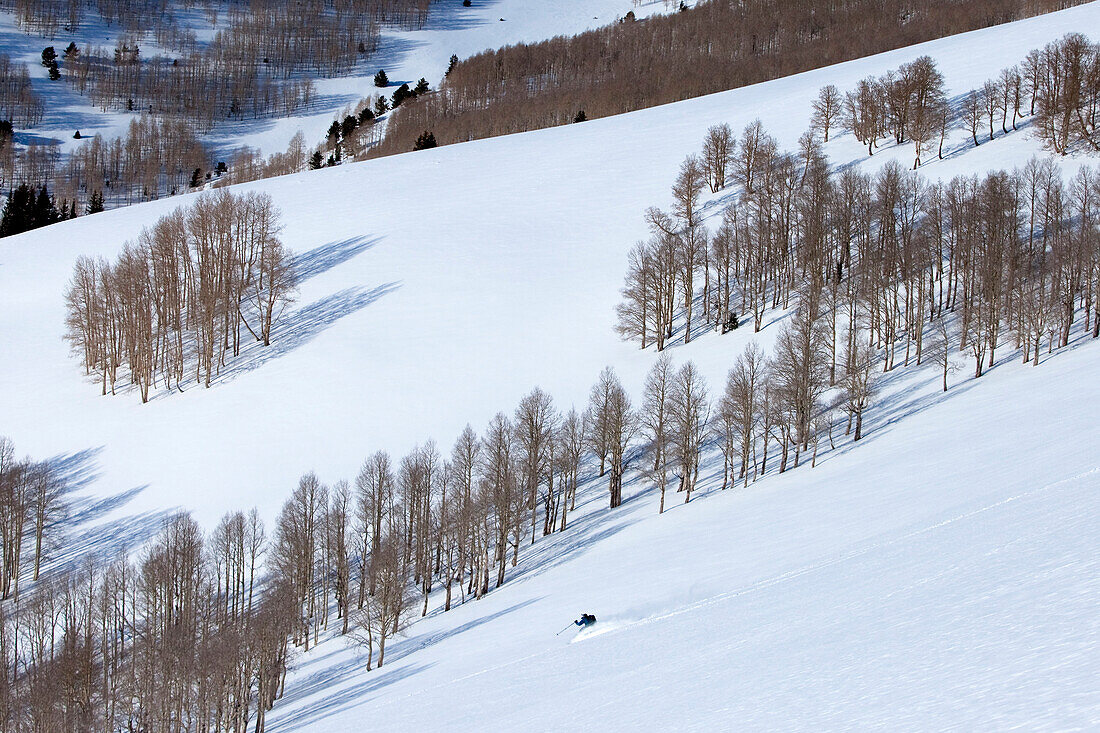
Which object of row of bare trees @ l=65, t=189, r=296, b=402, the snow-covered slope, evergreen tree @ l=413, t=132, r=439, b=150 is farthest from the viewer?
evergreen tree @ l=413, t=132, r=439, b=150

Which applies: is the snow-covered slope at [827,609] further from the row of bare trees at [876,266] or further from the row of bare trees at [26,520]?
the row of bare trees at [26,520]

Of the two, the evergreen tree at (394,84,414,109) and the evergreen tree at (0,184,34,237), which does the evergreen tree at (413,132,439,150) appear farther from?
the evergreen tree at (0,184,34,237)

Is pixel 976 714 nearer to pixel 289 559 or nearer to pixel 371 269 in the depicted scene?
pixel 289 559

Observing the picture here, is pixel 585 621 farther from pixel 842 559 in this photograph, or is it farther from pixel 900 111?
pixel 900 111

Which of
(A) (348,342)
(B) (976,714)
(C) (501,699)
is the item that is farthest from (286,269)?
(B) (976,714)

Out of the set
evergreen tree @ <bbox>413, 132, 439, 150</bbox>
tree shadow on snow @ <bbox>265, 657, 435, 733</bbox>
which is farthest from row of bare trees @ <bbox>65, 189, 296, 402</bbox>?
evergreen tree @ <bbox>413, 132, 439, 150</bbox>

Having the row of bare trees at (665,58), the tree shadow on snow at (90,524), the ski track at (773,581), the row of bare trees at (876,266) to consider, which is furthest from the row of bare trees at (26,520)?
the row of bare trees at (665,58)
